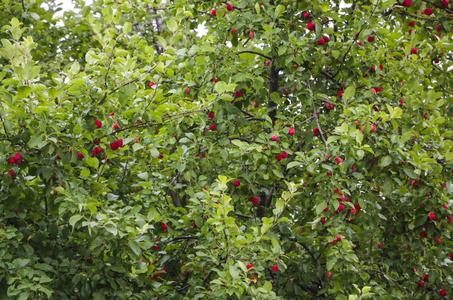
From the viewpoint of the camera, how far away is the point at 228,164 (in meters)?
5.21

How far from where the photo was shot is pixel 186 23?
4.68m

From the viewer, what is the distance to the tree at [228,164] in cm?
332

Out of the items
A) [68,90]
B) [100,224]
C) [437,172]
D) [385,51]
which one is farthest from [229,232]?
[385,51]

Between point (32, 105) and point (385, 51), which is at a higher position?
point (385, 51)

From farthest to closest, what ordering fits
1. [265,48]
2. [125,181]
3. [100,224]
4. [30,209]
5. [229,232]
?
1. [125,181]
2. [265,48]
3. [30,209]
4. [229,232]
5. [100,224]

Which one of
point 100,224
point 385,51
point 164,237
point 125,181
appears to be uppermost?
point 385,51

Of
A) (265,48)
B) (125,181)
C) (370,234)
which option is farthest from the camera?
(370,234)

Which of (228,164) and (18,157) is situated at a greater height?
(18,157)

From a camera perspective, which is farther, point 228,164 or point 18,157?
point 228,164

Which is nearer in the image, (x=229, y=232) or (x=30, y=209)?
(x=229, y=232)

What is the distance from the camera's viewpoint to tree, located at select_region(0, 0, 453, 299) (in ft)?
10.9

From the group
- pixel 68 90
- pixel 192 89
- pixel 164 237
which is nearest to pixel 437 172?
pixel 192 89

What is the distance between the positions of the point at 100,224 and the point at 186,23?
228cm

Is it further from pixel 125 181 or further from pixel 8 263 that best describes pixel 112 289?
pixel 125 181
